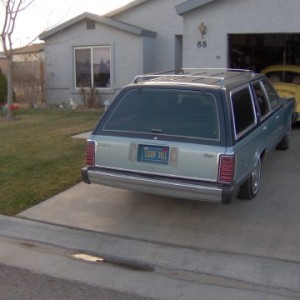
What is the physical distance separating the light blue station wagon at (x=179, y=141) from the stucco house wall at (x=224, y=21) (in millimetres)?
6276

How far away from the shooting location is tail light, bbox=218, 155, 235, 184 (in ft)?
15.9

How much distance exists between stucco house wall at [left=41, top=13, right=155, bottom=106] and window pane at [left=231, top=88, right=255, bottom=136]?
35.0 feet

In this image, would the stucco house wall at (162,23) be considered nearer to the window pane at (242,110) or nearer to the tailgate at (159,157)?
the window pane at (242,110)

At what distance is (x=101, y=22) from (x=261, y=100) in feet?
36.0

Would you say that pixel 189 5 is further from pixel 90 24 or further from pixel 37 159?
pixel 37 159

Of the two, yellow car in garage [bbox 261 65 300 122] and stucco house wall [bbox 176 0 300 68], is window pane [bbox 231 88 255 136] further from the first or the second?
stucco house wall [bbox 176 0 300 68]

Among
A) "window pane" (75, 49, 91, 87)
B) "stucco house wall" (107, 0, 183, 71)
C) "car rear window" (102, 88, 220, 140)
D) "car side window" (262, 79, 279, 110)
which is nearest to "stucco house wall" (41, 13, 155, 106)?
"window pane" (75, 49, 91, 87)

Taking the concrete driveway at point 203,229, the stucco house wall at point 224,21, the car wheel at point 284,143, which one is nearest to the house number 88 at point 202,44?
the stucco house wall at point 224,21

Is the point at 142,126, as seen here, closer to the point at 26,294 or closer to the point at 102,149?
the point at 102,149

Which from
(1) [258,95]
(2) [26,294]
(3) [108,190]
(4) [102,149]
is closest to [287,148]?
Answer: (1) [258,95]

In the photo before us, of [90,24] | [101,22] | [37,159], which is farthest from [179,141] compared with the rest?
[90,24]

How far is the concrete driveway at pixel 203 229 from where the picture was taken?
14.4 feet

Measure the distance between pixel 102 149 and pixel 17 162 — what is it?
3077 millimetres

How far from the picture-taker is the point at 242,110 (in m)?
5.65
